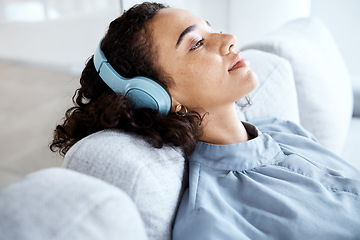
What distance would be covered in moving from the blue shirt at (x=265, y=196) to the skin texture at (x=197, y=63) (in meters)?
0.16

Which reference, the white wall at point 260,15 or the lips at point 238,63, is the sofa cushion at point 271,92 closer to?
the lips at point 238,63

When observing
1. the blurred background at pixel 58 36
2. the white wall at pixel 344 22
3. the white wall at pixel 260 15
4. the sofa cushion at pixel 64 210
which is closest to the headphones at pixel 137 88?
the sofa cushion at pixel 64 210

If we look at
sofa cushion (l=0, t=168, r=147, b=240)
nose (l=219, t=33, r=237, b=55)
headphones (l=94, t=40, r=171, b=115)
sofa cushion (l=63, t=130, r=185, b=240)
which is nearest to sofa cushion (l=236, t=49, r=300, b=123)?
nose (l=219, t=33, r=237, b=55)

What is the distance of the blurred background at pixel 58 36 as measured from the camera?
96.2 inches

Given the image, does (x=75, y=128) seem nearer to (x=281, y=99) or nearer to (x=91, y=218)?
(x=91, y=218)

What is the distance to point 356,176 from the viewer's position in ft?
3.85

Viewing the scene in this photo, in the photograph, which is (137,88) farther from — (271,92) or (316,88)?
(316,88)

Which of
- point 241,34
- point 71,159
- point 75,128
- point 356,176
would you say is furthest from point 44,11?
point 356,176

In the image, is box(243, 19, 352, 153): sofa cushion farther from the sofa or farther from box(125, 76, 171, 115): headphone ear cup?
box(125, 76, 171, 115): headphone ear cup

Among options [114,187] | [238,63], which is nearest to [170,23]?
[238,63]

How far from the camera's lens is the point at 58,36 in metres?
2.89

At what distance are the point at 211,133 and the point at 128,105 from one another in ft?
1.06

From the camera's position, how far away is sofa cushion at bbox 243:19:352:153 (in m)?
1.71

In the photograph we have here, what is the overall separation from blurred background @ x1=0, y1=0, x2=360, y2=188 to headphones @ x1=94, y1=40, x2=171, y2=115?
1206mm
